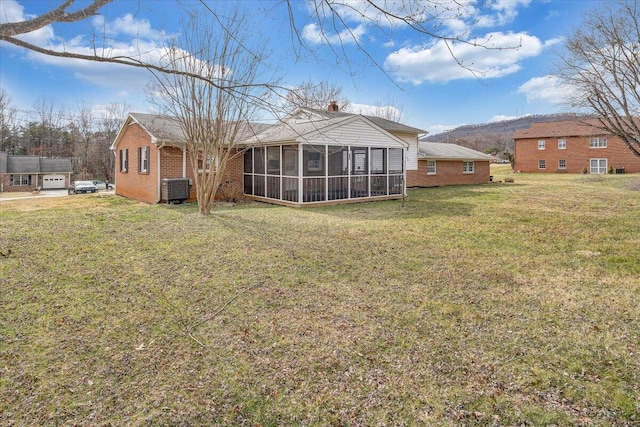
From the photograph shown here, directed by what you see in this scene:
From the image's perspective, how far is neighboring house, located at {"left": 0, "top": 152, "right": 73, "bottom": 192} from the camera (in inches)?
1652

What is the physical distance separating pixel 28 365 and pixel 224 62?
9590mm

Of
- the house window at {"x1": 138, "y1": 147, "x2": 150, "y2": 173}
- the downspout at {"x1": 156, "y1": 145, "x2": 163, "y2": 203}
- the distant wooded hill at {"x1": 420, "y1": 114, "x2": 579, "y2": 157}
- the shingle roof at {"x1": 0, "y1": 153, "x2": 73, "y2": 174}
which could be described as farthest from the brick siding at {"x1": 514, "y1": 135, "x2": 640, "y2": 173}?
the shingle roof at {"x1": 0, "y1": 153, "x2": 73, "y2": 174}

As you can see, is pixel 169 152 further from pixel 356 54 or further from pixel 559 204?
pixel 559 204

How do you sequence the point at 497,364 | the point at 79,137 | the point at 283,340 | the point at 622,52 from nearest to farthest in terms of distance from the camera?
the point at 497,364 < the point at 283,340 < the point at 622,52 < the point at 79,137

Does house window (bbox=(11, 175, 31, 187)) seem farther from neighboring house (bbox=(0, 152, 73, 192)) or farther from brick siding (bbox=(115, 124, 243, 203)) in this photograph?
brick siding (bbox=(115, 124, 243, 203))

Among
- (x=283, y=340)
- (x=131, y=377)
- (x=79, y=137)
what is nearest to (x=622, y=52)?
(x=283, y=340)

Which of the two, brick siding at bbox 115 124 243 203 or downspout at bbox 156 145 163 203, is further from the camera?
brick siding at bbox 115 124 243 203

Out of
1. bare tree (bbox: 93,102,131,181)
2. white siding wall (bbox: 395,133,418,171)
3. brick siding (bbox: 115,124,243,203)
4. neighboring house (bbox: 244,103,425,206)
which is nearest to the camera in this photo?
neighboring house (bbox: 244,103,425,206)

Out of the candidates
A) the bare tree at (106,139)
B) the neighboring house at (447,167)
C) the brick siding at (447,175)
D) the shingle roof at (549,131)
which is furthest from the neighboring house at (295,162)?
the bare tree at (106,139)

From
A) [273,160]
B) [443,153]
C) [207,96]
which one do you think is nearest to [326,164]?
[273,160]

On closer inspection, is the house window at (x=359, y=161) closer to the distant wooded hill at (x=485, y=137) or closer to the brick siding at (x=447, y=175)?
the brick siding at (x=447, y=175)

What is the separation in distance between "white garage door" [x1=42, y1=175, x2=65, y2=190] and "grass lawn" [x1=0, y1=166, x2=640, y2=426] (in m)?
46.1

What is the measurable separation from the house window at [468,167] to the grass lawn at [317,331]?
1984 centimetres

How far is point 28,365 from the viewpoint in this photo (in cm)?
296
